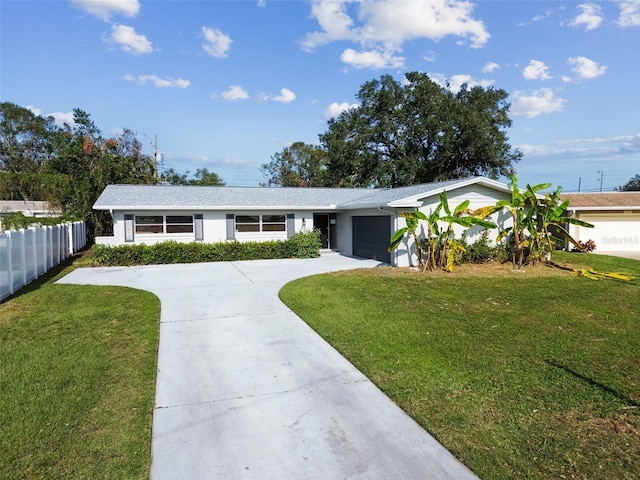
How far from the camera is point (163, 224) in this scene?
18.7 meters

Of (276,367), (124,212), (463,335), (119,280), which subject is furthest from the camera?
(124,212)

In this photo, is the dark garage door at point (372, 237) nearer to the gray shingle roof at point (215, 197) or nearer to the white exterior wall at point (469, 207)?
the white exterior wall at point (469, 207)

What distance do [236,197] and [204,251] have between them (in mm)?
4211

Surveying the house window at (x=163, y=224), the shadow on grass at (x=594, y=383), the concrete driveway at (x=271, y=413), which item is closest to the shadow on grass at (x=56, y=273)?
the house window at (x=163, y=224)

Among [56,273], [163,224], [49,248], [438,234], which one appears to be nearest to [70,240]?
[163,224]

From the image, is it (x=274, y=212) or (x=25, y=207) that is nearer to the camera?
(x=274, y=212)

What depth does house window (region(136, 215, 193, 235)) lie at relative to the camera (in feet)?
60.2

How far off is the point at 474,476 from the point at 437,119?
2965 centimetres

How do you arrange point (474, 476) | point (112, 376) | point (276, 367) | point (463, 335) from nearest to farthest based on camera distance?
point (474, 476) < point (112, 376) < point (276, 367) < point (463, 335)

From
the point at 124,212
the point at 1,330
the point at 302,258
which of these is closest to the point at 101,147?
the point at 124,212

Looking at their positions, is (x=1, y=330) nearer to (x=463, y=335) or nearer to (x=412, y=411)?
(x=412, y=411)

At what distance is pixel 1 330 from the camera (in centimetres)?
710

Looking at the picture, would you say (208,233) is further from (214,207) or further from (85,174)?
(85,174)

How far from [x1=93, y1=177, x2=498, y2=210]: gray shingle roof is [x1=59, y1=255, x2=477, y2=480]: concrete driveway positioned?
32.9 feet
